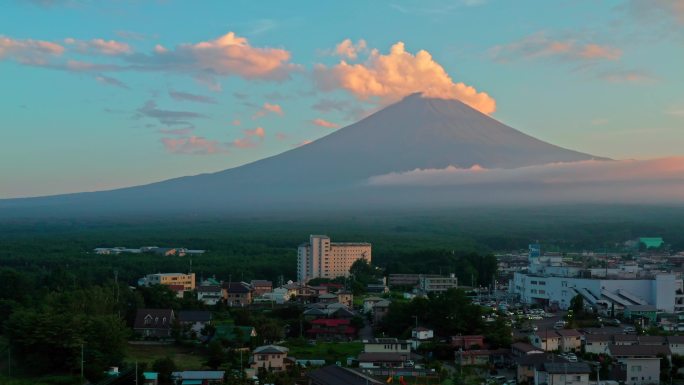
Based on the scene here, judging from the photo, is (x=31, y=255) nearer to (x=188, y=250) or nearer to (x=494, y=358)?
(x=188, y=250)

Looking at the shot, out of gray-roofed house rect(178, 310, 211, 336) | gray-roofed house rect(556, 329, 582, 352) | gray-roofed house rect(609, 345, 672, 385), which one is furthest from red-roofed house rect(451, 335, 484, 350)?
gray-roofed house rect(178, 310, 211, 336)

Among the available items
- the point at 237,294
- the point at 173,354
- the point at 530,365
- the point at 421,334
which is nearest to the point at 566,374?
the point at 530,365

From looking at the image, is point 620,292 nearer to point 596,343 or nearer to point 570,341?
point 570,341

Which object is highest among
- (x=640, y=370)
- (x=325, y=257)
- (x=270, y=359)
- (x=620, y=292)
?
(x=325, y=257)

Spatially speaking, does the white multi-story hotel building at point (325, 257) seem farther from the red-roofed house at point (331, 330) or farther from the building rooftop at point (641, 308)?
the building rooftop at point (641, 308)

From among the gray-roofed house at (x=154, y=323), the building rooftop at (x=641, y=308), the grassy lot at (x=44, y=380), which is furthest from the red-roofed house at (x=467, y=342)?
the building rooftop at (x=641, y=308)

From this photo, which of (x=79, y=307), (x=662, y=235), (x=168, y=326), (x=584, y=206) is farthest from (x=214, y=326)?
(x=584, y=206)

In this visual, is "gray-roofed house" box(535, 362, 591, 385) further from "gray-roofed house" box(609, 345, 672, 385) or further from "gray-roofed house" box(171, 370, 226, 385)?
"gray-roofed house" box(171, 370, 226, 385)
